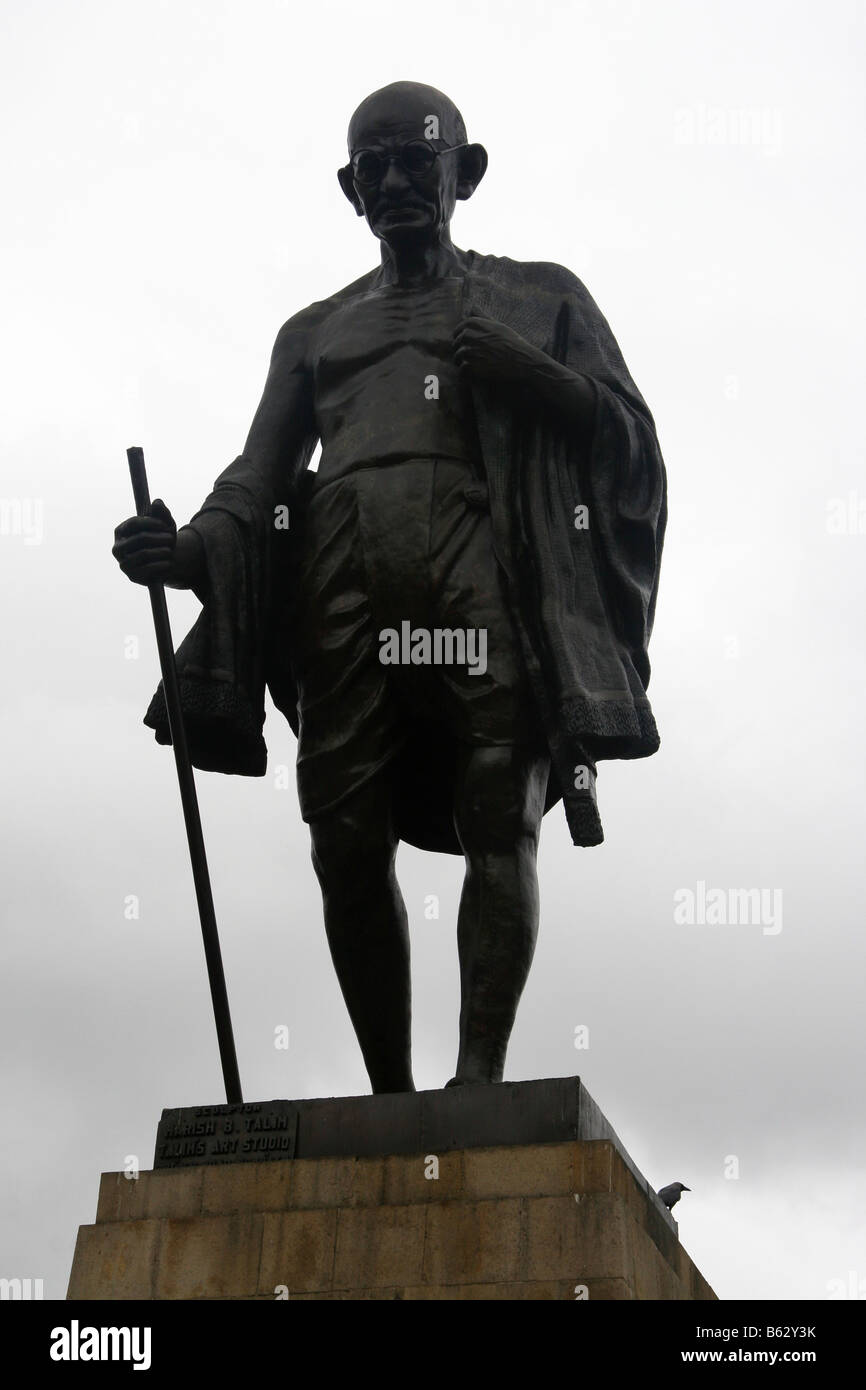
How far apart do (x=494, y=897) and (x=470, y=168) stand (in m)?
3.93

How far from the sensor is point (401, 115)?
972cm

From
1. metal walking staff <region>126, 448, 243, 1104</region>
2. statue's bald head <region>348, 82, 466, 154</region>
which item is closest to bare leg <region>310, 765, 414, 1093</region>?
metal walking staff <region>126, 448, 243, 1104</region>

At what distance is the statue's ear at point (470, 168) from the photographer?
33.1 feet

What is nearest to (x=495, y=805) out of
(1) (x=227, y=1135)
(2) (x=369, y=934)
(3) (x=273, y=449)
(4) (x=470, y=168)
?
(2) (x=369, y=934)

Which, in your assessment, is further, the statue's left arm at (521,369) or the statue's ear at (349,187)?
the statue's ear at (349,187)

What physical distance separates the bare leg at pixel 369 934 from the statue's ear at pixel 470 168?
329 centimetres

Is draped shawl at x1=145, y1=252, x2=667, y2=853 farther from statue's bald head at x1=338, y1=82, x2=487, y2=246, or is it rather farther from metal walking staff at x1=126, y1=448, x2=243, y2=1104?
statue's bald head at x1=338, y1=82, x2=487, y2=246

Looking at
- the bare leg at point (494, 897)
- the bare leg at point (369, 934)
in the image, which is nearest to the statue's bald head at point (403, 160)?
the bare leg at point (494, 897)

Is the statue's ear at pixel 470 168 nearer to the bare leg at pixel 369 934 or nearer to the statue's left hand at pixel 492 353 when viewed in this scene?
the statue's left hand at pixel 492 353

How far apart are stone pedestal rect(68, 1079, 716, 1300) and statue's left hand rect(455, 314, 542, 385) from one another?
3360 mm

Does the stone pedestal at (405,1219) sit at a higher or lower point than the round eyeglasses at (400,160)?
lower

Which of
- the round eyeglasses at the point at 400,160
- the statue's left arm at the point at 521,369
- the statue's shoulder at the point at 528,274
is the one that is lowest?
the statue's left arm at the point at 521,369

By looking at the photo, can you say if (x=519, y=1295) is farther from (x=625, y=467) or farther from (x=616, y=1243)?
(x=625, y=467)
